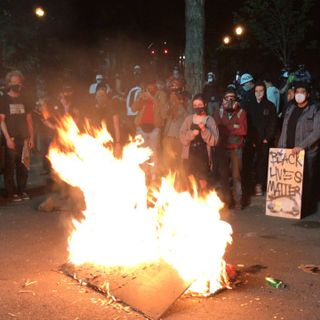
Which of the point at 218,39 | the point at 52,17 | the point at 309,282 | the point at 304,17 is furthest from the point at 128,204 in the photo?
the point at 218,39

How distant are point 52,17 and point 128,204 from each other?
15789mm

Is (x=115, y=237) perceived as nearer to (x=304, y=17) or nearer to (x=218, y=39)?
(x=304, y=17)

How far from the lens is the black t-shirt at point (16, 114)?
9.07 metres

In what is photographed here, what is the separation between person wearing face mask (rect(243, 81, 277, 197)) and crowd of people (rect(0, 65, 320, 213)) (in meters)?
0.02

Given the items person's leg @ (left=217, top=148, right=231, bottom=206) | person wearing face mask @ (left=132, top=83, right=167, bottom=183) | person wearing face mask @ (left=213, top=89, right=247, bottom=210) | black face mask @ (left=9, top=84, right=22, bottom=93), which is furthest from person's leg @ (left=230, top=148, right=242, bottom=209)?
black face mask @ (left=9, top=84, right=22, bottom=93)

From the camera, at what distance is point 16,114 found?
30.1 ft

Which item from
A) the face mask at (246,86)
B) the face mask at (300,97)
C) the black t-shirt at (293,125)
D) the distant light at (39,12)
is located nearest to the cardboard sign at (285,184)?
the black t-shirt at (293,125)

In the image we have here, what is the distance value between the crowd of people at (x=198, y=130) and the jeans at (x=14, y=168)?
0.02 metres

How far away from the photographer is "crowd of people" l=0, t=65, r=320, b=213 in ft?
27.6

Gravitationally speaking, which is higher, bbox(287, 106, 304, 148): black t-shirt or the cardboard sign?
bbox(287, 106, 304, 148): black t-shirt

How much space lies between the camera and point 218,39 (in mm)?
30734

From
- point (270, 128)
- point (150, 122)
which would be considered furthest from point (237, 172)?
point (150, 122)

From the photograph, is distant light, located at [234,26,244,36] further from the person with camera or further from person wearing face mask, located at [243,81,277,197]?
person wearing face mask, located at [243,81,277,197]

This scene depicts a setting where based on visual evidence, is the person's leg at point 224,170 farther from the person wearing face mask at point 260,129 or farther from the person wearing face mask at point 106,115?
the person wearing face mask at point 106,115
